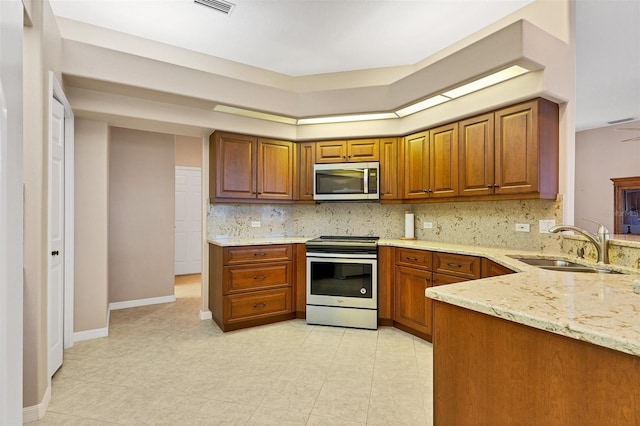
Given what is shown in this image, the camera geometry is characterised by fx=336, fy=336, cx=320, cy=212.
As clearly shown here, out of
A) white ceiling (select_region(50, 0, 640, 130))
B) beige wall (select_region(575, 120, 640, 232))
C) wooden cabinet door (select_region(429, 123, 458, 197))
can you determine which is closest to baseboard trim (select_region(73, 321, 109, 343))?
white ceiling (select_region(50, 0, 640, 130))

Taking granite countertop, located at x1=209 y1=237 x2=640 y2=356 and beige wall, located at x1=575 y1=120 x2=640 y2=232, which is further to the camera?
beige wall, located at x1=575 y1=120 x2=640 y2=232

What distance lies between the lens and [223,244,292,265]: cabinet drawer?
345 cm

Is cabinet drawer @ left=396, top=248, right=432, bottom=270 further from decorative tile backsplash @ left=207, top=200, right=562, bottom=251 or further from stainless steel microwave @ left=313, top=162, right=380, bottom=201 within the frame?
stainless steel microwave @ left=313, top=162, right=380, bottom=201

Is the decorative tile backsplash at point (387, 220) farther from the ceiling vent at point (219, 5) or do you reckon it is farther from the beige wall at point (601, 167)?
the beige wall at point (601, 167)

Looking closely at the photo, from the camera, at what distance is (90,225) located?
332 centimetres

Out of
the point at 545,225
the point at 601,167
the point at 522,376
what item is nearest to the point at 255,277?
the point at 545,225

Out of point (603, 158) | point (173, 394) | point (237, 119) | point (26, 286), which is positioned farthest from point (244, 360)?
point (603, 158)

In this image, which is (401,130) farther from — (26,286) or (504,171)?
(26,286)

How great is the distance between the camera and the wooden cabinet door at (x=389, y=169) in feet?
12.7

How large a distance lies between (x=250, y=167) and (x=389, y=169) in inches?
63.4

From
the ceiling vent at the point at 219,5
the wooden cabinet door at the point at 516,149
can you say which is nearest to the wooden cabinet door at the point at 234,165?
the ceiling vent at the point at 219,5

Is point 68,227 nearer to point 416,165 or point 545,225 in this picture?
point 416,165

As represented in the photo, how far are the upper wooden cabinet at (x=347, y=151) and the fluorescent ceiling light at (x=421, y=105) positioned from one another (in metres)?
0.44

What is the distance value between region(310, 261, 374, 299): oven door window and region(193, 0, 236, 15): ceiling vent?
252 centimetres
